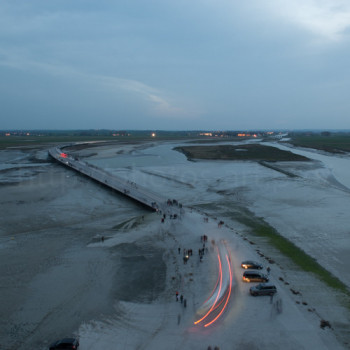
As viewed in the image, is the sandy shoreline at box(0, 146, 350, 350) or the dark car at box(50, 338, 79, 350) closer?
the dark car at box(50, 338, 79, 350)

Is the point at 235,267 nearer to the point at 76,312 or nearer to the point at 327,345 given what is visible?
the point at 327,345

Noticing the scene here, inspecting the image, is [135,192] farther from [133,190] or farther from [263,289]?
[263,289]

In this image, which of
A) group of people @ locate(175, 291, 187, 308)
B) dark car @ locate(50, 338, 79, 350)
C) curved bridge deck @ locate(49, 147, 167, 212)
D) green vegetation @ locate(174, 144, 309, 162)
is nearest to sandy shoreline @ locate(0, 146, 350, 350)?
group of people @ locate(175, 291, 187, 308)

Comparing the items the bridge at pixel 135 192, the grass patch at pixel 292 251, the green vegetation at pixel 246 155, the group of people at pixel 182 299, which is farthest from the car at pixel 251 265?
the green vegetation at pixel 246 155

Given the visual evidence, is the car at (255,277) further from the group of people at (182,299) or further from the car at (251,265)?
the group of people at (182,299)

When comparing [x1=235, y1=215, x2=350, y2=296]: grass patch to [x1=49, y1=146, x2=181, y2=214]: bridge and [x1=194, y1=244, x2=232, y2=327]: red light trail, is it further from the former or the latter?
[x1=49, y1=146, x2=181, y2=214]: bridge
